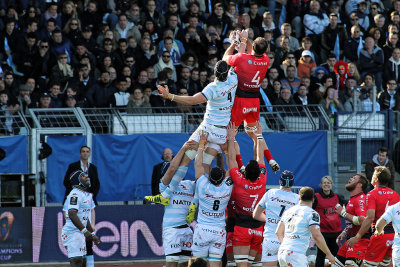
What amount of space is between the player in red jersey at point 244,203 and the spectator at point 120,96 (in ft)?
19.4

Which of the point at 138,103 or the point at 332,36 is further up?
the point at 332,36

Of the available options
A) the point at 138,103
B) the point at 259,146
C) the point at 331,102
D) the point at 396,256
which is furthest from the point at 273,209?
the point at 331,102

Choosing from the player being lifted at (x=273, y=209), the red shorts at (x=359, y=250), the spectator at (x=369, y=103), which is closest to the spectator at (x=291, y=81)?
the spectator at (x=369, y=103)

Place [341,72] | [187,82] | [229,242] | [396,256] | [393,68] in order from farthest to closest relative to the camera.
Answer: [393,68]
[341,72]
[187,82]
[229,242]
[396,256]

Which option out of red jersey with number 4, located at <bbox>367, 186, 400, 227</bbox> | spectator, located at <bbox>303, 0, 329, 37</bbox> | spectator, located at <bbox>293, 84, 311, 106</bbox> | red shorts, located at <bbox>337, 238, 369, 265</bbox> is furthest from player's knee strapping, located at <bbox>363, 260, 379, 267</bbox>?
spectator, located at <bbox>303, 0, 329, 37</bbox>

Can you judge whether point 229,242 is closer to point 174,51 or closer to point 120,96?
point 120,96

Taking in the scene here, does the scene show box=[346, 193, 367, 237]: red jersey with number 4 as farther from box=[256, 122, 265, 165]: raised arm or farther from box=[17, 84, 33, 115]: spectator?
box=[17, 84, 33, 115]: spectator

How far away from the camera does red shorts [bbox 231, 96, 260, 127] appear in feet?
43.6

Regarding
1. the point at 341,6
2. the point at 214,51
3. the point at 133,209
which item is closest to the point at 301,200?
the point at 133,209

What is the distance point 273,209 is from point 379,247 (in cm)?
225

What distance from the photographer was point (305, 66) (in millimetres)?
21641

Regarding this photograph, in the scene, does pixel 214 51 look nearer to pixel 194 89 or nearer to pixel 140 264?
pixel 194 89

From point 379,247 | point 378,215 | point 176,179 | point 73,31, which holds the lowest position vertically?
point 379,247

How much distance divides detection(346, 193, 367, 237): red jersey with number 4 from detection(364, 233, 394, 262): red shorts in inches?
25.3
